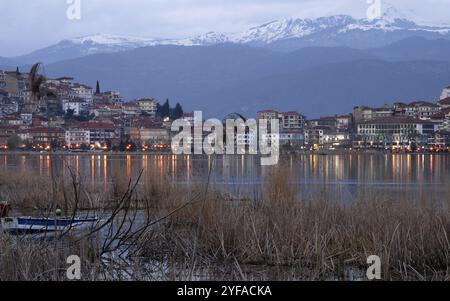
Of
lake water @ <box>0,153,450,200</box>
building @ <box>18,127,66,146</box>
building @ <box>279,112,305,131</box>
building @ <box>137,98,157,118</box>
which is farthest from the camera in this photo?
building @ <box>137,98,157,118</box>

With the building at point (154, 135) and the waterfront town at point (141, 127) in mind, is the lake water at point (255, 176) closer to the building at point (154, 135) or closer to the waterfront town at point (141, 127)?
the waterfront town at point (141, 127)

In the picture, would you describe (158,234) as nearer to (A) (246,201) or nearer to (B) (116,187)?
(A) (246,201)

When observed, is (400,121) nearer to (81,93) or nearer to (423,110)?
(423,110)

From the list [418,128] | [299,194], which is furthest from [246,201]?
[418,128]

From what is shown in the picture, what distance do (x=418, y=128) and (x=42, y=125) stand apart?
2068 inches

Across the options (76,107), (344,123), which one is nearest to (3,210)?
(76,107)

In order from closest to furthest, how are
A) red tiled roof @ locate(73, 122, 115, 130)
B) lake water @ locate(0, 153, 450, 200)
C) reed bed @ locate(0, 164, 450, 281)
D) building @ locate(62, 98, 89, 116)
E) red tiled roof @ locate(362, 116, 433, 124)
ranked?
reed bed @ locate(0, 164, 450, 281), lake water @ locate(0, 153, 450, 200), red tiled roof @ locate(73, 122, 115, 130), red tiled roof @ locate(362, 116, 433, 124), building @ locate(62, 98, 89, 116)

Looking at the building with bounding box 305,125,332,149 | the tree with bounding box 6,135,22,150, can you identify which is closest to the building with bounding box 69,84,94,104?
the tree with bounding box 6,135,22,150

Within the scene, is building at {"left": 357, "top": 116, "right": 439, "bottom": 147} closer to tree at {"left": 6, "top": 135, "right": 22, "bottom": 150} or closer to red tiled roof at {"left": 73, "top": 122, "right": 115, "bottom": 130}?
red tiled roof at {"left": 73, "top": 122, "right": 115, "bottom": 130}

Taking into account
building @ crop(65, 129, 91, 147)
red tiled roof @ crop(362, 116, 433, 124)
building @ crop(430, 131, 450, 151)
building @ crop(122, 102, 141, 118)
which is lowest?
building @ crop(430, 131, 450, 151)

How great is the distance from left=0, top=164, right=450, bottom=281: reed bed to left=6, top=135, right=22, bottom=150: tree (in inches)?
3363

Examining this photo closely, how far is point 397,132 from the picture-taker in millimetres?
116562

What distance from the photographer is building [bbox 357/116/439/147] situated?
377 ft

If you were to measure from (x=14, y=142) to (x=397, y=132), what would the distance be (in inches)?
2138
